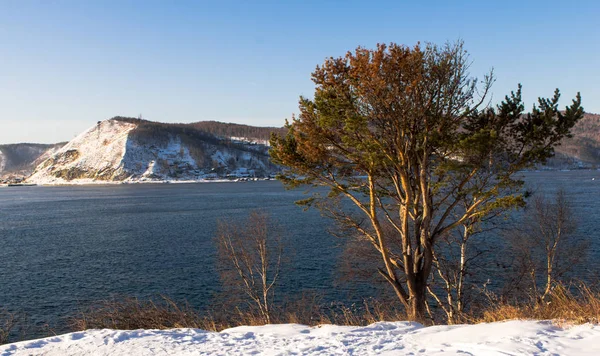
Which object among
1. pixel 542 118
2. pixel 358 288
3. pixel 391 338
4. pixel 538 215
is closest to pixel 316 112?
pixel 542 118

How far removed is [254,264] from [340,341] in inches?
861

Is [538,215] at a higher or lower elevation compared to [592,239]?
higher

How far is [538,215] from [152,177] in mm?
183836

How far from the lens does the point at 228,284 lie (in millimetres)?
26484

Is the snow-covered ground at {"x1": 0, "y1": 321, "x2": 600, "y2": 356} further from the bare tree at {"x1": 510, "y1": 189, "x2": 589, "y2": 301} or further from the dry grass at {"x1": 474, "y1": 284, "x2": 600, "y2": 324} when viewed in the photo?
the bare tree at {"x1": 510, "y1": 189, "x2": 589, "y2": 301}

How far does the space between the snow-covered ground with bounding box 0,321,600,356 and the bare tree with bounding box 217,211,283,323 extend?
10.8m

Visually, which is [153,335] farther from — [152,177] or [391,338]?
[152,177]

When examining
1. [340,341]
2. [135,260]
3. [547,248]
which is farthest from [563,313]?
[135,260]

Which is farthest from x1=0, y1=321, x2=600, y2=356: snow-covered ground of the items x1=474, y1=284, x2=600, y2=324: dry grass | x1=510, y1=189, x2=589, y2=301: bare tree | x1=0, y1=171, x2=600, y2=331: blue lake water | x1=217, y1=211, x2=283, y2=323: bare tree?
x1=510, y1=189, x2=589, y2=301: bare tree

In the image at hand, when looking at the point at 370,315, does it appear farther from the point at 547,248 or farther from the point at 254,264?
the point at 254,264

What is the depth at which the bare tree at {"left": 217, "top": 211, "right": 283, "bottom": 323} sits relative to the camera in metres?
22.5

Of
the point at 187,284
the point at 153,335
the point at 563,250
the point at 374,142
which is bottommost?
the point at 187,284

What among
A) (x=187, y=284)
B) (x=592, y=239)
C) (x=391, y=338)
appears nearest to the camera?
(x=391, y=338)

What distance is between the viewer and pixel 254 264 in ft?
95.4
